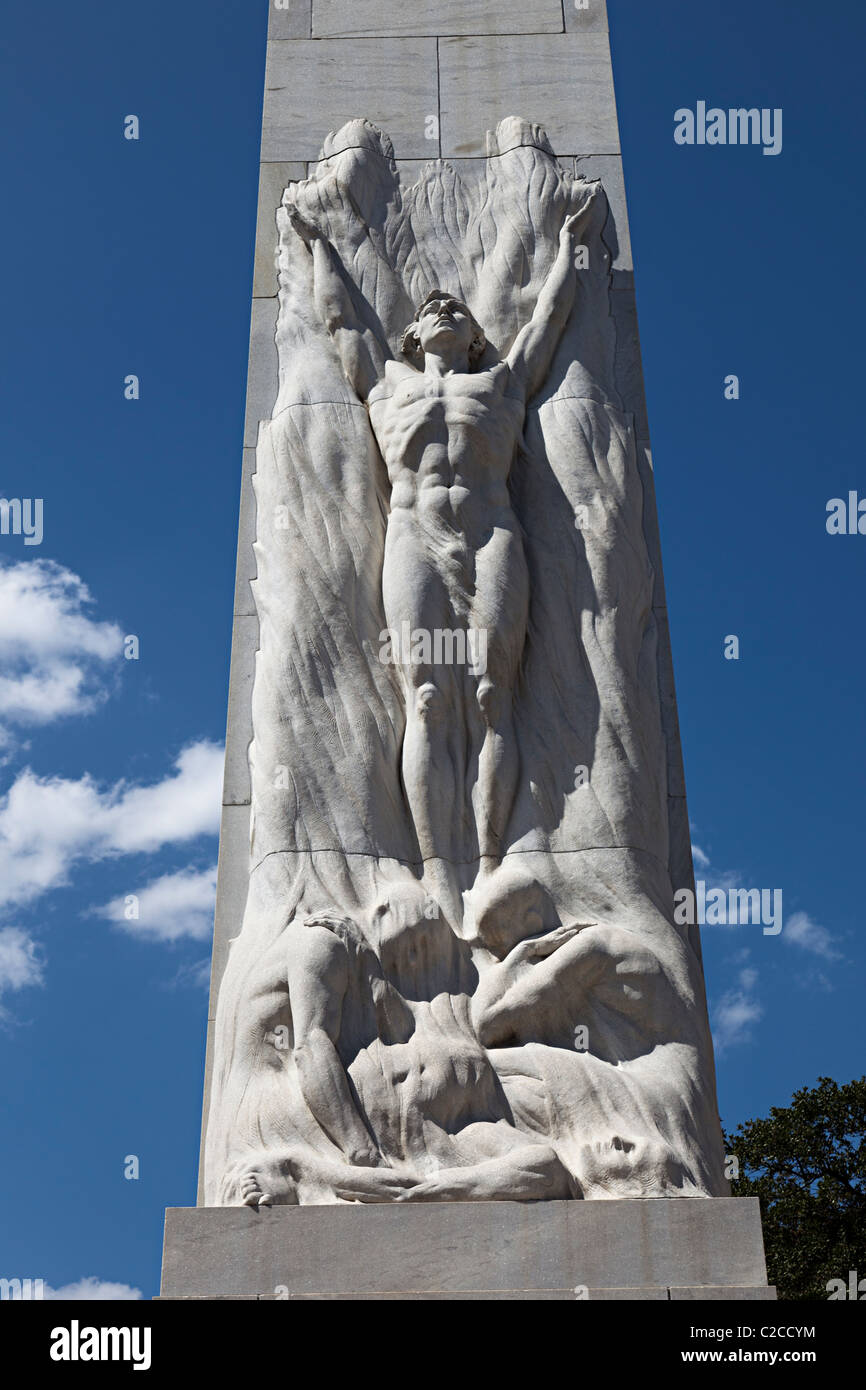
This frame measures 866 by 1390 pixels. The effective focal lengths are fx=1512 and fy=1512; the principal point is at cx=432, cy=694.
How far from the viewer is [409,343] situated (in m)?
10.4

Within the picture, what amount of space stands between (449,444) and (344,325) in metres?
1.38

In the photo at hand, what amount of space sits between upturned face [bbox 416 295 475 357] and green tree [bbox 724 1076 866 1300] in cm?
1602

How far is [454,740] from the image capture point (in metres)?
9.23

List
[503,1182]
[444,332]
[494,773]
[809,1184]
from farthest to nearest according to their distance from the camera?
[809,1184] → [444,332] → [494,773] → [503,1182]

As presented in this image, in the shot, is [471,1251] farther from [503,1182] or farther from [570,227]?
[570,227]

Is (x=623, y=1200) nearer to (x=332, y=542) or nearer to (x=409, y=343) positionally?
(x=332, y=542)

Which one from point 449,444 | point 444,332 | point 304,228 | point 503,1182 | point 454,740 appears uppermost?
point 304,228

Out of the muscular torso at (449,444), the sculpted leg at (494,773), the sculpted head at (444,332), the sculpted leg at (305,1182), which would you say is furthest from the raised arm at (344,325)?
the sculpted leg at (305,1182)

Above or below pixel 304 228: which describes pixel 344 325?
below

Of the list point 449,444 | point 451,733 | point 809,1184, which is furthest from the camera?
point 809,1184

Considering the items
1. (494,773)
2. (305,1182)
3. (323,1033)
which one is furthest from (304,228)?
(305,1182)

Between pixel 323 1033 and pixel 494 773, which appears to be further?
pixel 494 773
